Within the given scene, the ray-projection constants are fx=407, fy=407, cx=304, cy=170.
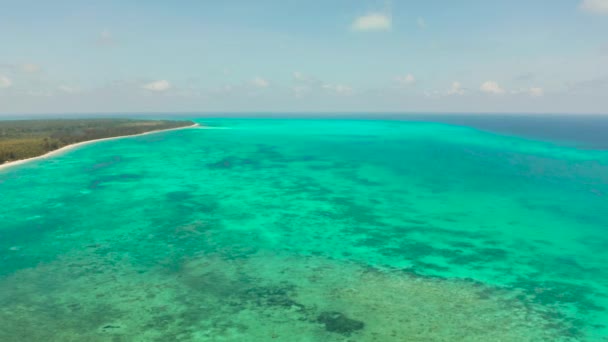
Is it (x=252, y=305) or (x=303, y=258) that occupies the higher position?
(x=303, y=258)

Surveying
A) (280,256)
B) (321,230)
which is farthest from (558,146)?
(280,256)

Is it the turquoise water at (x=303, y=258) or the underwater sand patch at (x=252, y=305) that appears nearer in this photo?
the underwater sand patch at (x=252, y=305)

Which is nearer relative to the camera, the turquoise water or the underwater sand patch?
the underwater sand patch

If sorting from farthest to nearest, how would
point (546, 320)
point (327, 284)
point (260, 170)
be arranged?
point (260, 170)
point (327, 284)
point (546, 320)

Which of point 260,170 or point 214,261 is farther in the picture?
point 260,170

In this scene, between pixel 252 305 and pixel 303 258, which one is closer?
pixel 252 305

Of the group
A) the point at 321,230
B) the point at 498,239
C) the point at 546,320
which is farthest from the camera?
the point at 321,230

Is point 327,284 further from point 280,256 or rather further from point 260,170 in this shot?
point 260,170

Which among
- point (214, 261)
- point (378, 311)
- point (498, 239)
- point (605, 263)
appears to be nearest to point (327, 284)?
point (378, 311)
